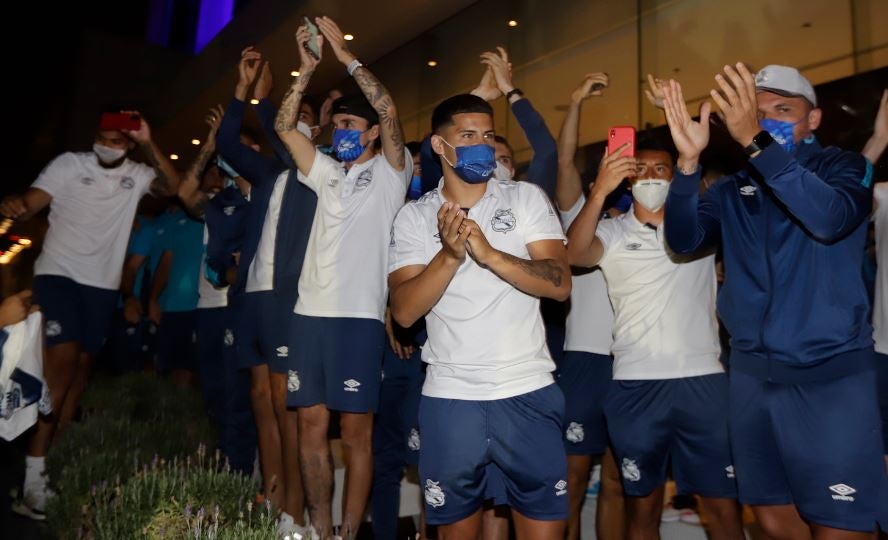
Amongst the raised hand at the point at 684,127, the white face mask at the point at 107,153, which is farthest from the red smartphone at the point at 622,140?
the white face mask at the point at 107,153

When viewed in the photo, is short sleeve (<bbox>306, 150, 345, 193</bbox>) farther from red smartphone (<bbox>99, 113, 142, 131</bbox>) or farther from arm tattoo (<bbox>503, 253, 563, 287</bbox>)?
red smartphone (<bbox>99, 113, 142, 131</bbox>)

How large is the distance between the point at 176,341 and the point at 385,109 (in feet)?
12.4

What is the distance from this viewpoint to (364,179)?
3.41 meters

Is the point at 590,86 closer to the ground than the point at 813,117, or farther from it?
farther from it

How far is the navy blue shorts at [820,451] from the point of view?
224 centimetres

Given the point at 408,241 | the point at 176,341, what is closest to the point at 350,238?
the point at 408,241

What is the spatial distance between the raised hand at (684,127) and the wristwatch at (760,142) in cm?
32

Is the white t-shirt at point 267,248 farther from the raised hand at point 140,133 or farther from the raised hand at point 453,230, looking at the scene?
the raised hand at point 453,230

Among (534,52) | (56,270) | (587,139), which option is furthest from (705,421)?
(534,52)

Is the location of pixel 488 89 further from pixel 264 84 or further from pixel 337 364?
pixel 337 364

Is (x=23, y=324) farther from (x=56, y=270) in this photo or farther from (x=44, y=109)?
(x=44, y=109)

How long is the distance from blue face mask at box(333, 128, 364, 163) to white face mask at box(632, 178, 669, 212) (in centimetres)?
133

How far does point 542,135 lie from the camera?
11.2 ft

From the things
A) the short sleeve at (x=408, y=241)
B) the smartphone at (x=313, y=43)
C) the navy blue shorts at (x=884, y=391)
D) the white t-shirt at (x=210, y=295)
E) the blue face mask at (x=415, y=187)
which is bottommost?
the navy blue shorts at (x=884, y=391)
